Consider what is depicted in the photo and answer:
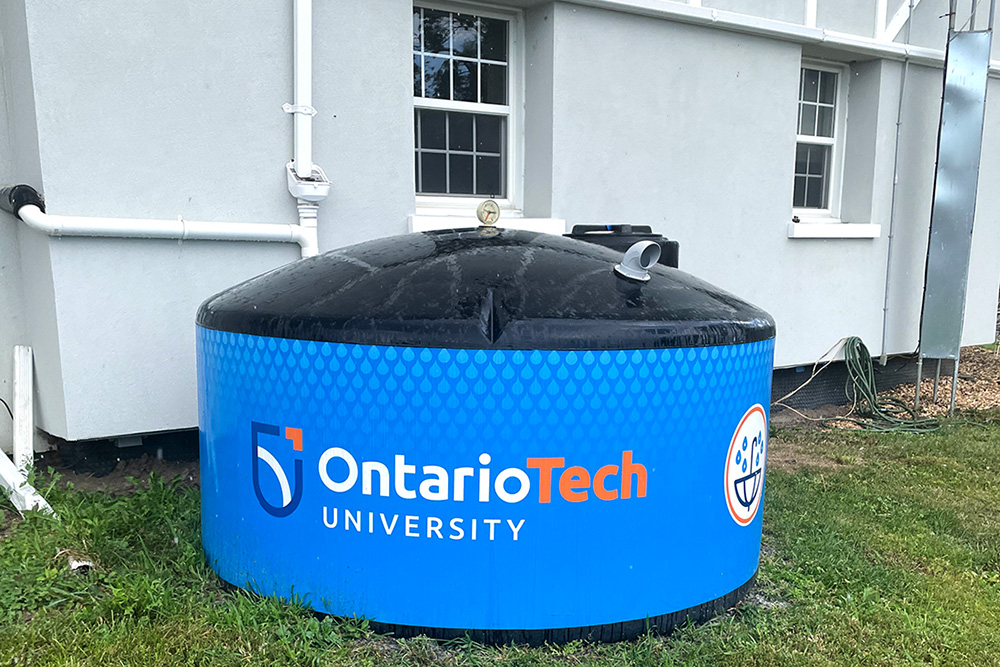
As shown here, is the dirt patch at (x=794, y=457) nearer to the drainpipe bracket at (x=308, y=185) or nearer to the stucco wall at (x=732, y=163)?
the stucco wall at (x=732, y=163)

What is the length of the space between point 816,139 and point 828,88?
556 millimetres

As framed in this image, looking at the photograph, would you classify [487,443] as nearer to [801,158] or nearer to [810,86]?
[801,158]

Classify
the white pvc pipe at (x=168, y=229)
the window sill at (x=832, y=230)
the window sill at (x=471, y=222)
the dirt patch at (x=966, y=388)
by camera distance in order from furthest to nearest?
1. the dirt patch at (x=966, y=388)
2. the window sill at (x=832, y=230)
3. the window sill at (x=471, y=222)
4. the white pvc pipe at (x=168, y=229)

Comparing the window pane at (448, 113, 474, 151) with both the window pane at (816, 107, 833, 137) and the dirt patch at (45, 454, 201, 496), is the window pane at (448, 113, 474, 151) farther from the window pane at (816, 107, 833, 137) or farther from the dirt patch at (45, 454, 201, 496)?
the window pane at (816, 107, 833, 137)

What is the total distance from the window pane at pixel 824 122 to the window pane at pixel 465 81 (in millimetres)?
3895

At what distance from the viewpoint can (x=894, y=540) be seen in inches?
169

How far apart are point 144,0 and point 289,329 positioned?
246cm

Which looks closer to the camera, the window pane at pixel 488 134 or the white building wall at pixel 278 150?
the white building wall at pixel 278 150

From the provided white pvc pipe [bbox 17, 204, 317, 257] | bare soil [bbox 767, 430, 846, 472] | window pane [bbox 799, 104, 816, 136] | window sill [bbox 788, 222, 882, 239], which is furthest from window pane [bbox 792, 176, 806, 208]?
white pvc pipe [bbox 17, 204, 317, 257]

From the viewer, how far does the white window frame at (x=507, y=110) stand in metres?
5.75

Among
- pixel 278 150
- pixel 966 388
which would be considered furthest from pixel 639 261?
pixel 966 388

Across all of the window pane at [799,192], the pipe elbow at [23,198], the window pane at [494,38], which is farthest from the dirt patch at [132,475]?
the window pane at [799,192]

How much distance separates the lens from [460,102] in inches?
230

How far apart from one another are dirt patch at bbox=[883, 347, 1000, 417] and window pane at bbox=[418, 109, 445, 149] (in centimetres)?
549
